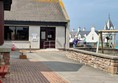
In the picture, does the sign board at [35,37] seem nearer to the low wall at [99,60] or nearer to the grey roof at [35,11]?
the grey roof at [35,11]

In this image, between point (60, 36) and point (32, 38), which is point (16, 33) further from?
point (60, 36)

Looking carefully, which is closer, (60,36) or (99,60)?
(99,60)

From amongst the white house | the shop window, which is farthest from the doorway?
the shop window

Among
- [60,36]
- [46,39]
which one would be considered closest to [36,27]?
[46,39]

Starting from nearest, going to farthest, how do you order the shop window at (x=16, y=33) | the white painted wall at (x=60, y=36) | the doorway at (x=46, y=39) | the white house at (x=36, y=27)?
the shop window at (x=16, y=33), the white house at (x=36, y=27), the white painted wall at (x=60, y=36), the doorway at (x=46, y=39)

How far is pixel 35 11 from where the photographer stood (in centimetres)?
4047

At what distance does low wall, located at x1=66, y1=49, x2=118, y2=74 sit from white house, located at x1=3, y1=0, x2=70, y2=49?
1647 centimetres

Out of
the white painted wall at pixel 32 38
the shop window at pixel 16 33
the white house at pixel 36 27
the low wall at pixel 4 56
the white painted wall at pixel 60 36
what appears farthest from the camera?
the white painted wall at pixel 60 36

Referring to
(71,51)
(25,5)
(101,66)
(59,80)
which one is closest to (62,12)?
(25,5)

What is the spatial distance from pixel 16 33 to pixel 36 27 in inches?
102

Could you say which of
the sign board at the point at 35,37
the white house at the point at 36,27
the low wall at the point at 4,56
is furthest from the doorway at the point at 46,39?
the low wall at the point at 4,56

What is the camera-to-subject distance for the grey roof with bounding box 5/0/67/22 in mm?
38922

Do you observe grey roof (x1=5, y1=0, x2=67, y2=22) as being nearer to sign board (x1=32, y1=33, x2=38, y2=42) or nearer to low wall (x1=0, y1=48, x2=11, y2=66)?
sign board (x1=32, y1=33, x2=38, y2=42)

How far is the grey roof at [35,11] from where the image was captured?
128 ft
